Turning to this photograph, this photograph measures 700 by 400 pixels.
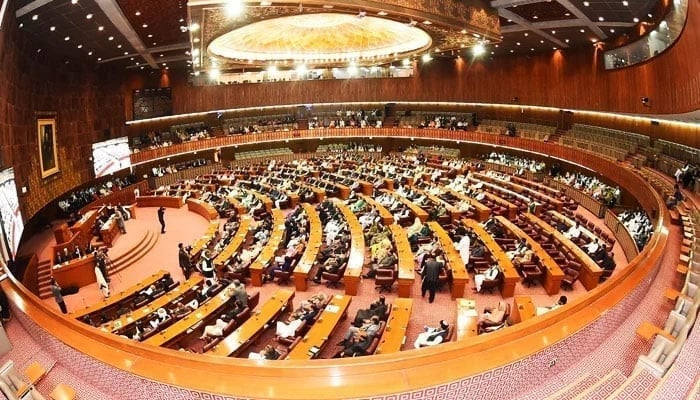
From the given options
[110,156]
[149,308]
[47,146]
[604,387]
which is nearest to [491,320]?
[604,387]

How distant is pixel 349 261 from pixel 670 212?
698cm

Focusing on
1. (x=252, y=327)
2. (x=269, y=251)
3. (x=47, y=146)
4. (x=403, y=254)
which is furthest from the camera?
(x=47, y=146)

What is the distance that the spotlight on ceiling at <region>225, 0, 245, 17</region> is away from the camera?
803 centimetres

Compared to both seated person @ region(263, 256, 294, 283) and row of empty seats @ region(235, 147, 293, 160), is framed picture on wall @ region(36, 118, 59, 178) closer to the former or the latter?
seated person @ region(263, 256, 294, 283)

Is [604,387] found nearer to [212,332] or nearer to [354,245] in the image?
[212,332]

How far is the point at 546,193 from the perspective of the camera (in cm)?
1698

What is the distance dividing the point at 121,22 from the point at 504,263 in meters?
10.7

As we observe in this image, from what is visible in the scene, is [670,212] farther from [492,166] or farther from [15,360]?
[492,166]

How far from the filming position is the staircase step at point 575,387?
3.89m

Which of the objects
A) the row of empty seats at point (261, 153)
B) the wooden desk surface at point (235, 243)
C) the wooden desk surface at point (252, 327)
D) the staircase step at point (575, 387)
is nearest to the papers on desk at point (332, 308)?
the wooden desk surface at point (252, 327)

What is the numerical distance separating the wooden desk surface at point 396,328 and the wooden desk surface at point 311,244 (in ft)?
9.74

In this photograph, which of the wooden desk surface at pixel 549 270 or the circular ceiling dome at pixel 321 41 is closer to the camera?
the wooden desk surface at pixel 549 270

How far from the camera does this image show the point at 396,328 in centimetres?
738

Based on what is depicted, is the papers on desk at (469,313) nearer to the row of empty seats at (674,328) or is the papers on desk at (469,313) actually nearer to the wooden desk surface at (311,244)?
the row of empty seats at (674,328)
